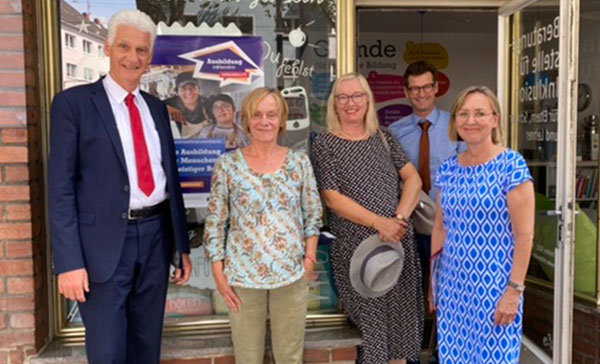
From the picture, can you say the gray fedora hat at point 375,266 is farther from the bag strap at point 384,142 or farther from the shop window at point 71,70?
the shop window at point 71,70

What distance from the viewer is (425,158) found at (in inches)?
128

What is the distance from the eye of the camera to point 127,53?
2.28 metres

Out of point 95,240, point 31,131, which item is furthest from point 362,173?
point 31,131

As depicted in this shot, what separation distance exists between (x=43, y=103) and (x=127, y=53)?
888mm

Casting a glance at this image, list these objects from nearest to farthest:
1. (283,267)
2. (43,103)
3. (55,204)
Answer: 1. (55,204)
2. (283,267)
3. (43,103)

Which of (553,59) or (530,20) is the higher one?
(530,20)

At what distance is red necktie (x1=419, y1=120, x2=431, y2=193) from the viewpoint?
3230mm

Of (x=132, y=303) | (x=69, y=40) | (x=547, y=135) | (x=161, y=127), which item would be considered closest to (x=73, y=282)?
(x=132, y=303)

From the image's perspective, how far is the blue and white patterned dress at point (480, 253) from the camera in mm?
2215

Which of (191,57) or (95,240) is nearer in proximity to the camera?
(95,240)

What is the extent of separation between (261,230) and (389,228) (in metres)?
0.65

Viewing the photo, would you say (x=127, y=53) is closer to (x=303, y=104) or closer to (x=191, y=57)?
(x=191, y=57)

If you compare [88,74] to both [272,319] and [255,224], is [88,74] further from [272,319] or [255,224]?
[272,319]

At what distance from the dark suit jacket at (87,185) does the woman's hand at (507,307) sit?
1539 mm
